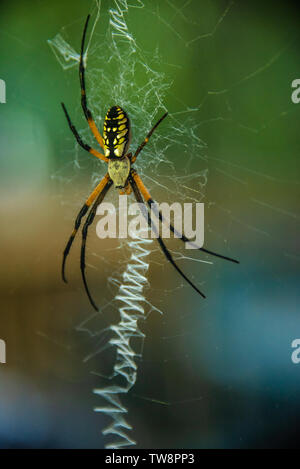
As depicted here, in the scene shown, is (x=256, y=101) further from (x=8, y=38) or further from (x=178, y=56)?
(x=8, y=38)

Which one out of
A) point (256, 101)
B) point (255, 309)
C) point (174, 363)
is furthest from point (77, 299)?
point (256, 101)

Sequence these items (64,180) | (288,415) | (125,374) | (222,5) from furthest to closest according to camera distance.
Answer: (64,180)
(125,374)
(288,415)
(222,5)

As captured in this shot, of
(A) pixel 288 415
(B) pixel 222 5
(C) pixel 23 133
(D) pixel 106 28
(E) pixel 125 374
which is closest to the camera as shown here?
(D) pixel 106 28

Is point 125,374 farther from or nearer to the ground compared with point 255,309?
nearer to the ground
